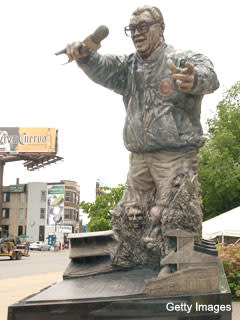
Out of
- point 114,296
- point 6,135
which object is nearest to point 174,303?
point 114,296

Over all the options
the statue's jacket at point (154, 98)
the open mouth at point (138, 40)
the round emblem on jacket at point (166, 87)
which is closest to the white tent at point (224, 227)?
the statue's jacket at point (154, 98)

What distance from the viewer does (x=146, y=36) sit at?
162 inches

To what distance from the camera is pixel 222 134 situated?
2234cm

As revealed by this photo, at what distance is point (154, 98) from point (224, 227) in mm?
9976

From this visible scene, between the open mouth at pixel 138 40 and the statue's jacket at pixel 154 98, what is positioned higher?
the open mouth at pixel 138 40

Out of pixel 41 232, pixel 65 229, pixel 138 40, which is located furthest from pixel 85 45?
pixel 41 232

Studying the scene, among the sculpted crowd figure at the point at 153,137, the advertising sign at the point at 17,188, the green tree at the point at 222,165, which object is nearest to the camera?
the sculpted crowd figure at the point at 153,137

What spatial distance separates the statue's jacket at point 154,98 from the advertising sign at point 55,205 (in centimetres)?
5741

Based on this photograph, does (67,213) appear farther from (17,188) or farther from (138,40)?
(138,40)

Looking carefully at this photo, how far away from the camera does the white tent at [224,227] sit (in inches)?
512

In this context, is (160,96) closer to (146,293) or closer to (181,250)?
(181,250)

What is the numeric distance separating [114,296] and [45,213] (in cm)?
6118

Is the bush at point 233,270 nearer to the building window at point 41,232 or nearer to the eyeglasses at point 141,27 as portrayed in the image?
the eyeglasses at point 141,27

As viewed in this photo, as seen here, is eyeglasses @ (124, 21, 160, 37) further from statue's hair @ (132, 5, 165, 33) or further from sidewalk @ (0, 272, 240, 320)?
sidewalk @ (0, 272, 240, 320)
